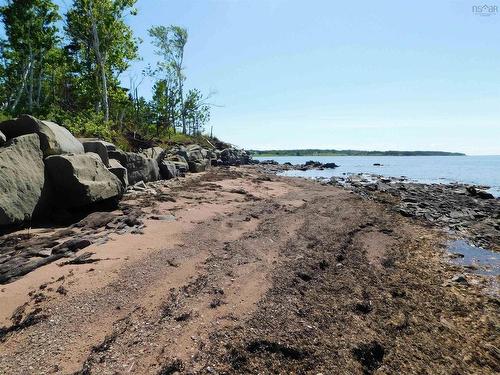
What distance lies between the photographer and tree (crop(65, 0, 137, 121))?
29.3 metres

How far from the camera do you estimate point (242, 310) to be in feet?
21.2

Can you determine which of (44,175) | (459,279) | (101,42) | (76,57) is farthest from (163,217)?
(76,57)

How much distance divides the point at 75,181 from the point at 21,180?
1564mm

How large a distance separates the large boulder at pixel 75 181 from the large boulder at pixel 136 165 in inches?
245

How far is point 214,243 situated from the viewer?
34.0ft

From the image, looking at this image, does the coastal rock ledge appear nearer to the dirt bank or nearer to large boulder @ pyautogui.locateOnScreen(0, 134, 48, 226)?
large boulder @ pyautogui.locateOnScreen(0, 134, 48, 226)

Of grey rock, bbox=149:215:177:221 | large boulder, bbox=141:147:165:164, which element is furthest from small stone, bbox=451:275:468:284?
large boulder, bbox=141:147:165:164

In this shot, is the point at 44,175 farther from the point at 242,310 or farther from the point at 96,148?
the point at 242,310

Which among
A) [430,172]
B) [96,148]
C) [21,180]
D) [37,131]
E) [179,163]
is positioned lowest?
[430,172]

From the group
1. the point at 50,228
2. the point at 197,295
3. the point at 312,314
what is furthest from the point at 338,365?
the point at 50,228

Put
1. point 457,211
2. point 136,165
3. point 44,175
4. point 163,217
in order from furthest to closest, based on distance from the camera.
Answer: point 457,211 < point 136,165 < point 163,217 < point 44,175

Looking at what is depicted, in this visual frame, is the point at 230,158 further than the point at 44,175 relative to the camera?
Yes

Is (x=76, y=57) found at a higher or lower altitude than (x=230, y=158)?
higher

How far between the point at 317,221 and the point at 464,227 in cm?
748
